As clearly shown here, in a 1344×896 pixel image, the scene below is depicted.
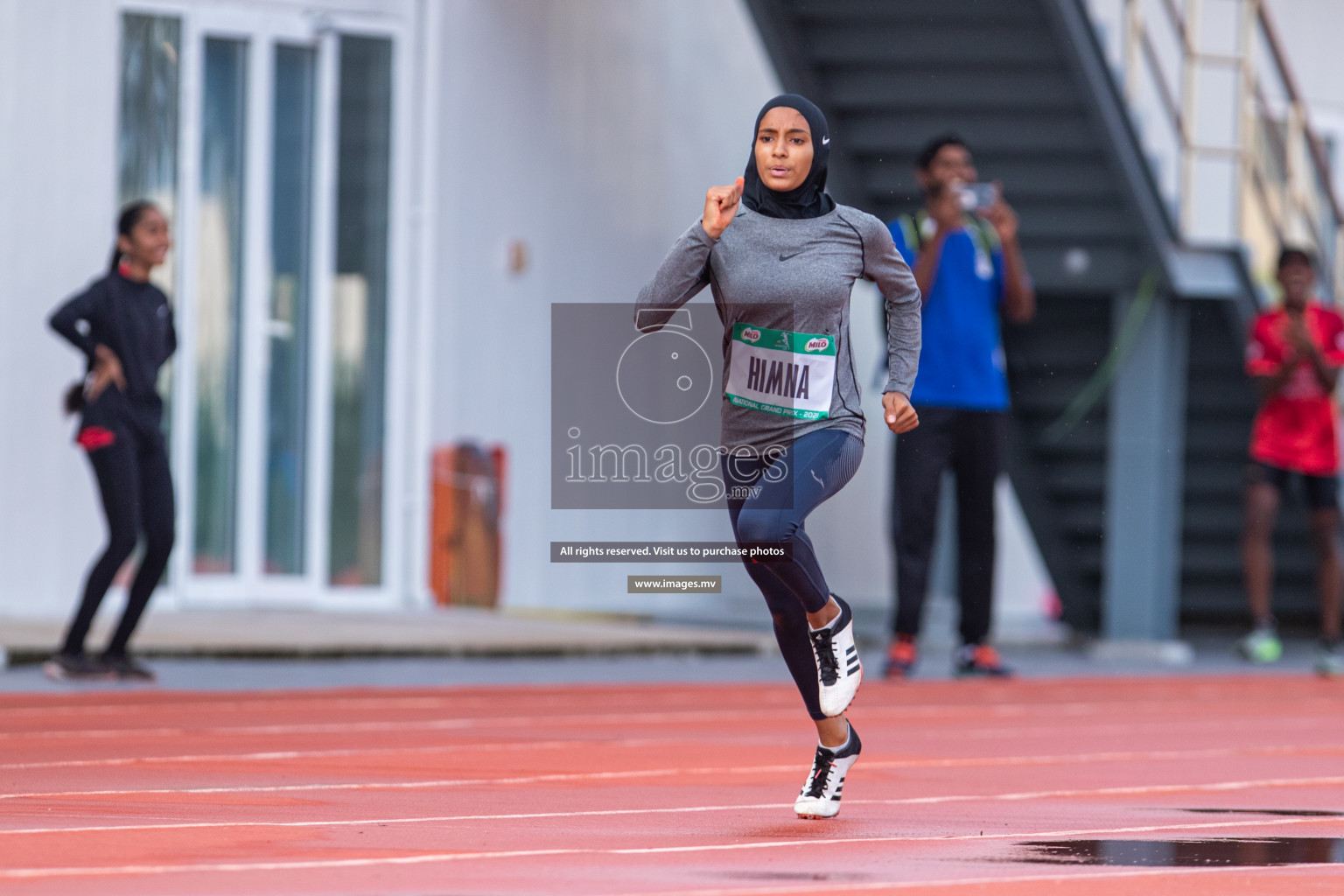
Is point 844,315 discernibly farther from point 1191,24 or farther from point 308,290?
point 308,290

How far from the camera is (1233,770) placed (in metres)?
6.43

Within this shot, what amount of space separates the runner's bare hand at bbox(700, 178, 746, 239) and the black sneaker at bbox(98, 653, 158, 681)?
4.63 metres

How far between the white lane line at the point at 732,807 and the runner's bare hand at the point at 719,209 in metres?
1.32

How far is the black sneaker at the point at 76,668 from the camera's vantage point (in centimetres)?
Answer: 857

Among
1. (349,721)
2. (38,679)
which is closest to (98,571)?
(38,679)

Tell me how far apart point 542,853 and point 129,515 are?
15.5ft

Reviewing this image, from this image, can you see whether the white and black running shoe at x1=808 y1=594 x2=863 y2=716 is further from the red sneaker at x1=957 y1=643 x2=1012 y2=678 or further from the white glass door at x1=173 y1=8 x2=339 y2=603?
the white glass door at x1=173 y1=8 x2=339 y2=603

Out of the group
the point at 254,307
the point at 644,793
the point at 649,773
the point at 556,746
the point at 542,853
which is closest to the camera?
the point at 542,853

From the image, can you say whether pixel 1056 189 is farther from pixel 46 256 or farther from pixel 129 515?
pixel 46 256

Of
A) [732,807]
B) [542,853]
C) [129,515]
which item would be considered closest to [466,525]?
[129,515]

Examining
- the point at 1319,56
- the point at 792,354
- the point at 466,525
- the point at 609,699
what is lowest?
the point at 609,699

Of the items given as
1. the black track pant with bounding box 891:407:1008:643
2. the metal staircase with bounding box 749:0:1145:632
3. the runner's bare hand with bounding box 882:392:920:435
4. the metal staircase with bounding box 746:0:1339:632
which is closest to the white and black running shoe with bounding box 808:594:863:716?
the runner's bare hand with bounding box 882:392:920:435

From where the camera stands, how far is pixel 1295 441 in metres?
11.1

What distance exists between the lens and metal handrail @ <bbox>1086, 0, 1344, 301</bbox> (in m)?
10.9
